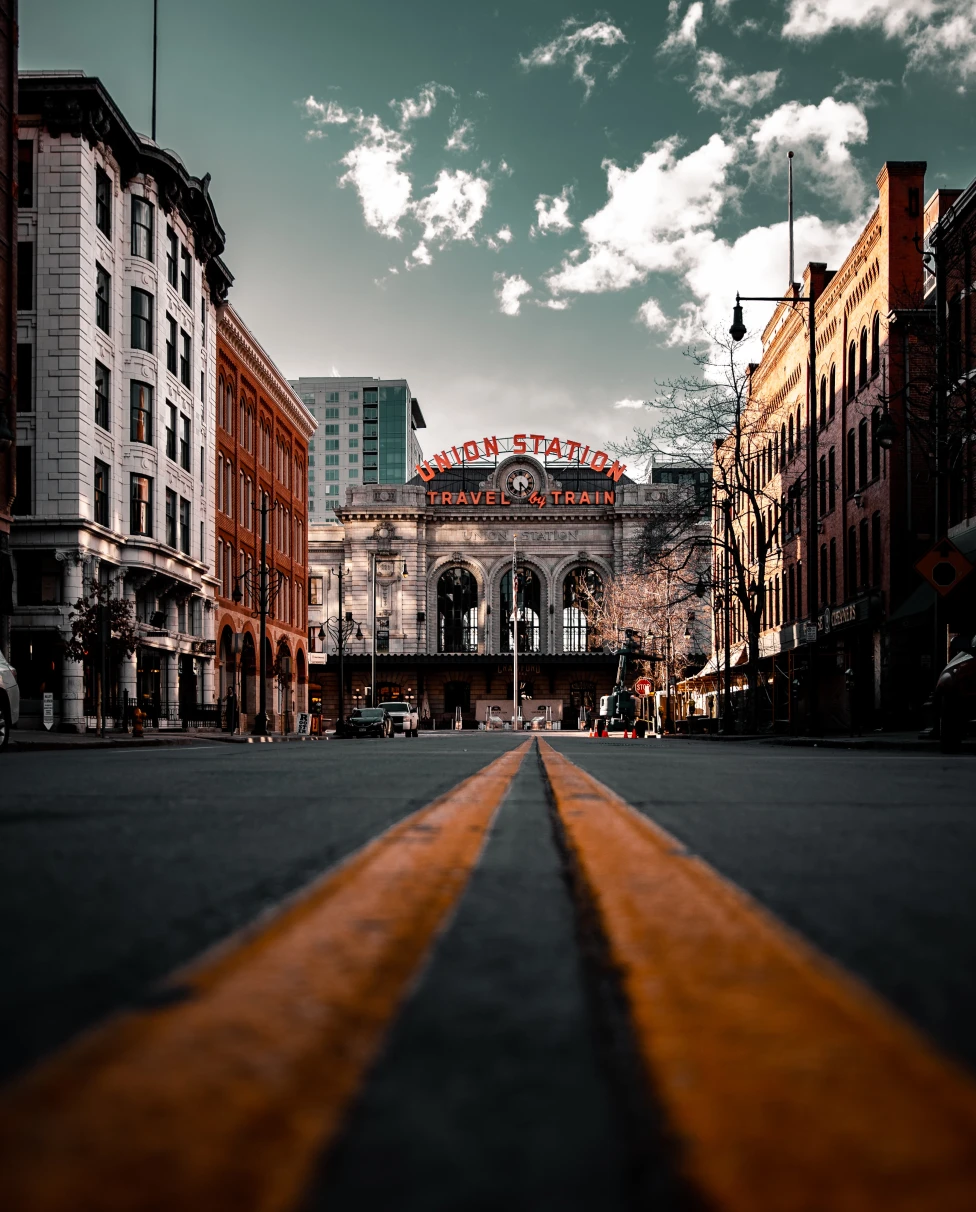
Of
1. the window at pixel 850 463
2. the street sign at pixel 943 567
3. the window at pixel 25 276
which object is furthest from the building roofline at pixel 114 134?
the street sign at pixel 943 567

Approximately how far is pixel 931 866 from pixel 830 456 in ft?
136

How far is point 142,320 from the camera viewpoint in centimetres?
4106

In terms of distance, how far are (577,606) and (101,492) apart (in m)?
60.7


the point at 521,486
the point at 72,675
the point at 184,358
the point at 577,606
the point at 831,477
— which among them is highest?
the point at 521,486

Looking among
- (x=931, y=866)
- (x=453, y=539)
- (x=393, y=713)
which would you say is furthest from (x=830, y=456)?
(x=453, y=539)

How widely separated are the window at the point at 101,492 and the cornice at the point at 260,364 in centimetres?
1603

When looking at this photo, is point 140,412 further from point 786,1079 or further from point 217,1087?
point 786,1079

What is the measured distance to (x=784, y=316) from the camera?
49844 mm

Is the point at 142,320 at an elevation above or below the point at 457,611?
above

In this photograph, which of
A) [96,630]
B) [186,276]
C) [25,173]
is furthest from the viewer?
[186,276]

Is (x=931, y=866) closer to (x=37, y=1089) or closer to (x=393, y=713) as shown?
(x=37, y=1089)

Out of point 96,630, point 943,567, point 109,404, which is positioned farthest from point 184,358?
point 943,567

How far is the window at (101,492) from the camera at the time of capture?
123ft

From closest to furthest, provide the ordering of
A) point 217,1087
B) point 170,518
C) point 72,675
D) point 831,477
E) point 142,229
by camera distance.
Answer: point 217,1087
point 72,675
point 142,229
point 831,477
point 170,518
